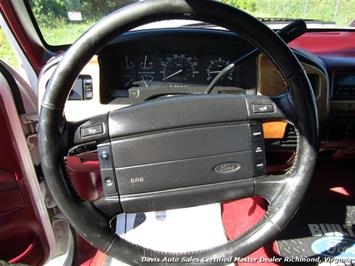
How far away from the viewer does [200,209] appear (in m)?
2.09

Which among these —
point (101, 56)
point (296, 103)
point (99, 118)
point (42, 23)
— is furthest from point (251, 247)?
point (42, 23)

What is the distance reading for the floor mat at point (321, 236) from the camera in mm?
1787

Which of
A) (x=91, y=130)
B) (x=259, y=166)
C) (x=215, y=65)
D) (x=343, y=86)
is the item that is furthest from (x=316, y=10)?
(x=91, y=130)

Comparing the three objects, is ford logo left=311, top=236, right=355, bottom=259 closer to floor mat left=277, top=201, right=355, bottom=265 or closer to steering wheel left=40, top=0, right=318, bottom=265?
floor mat left=277, top=201, right=355, bottom=265

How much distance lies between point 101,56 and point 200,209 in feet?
3.06

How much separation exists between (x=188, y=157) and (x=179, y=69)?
836 millimetres

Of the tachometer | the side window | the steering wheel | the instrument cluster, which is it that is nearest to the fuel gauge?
the instrument cluster

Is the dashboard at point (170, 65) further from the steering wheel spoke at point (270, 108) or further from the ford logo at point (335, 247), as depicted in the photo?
the ford logo at point (335, 247)

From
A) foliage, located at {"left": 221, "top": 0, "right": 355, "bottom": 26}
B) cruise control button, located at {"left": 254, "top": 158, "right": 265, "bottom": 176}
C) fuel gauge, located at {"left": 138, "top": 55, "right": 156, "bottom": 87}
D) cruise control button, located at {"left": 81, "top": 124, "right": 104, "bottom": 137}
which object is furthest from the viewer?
foliage, located at {"left": 221, "top": 0, "right": 355, "bottom": 26}

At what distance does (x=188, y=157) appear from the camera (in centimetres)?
108

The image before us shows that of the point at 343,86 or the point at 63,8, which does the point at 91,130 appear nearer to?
the point at 63,8

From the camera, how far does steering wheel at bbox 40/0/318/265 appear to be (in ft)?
3.33

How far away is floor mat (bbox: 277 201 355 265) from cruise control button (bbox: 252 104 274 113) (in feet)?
3.24

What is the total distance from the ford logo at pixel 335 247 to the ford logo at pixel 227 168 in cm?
96
